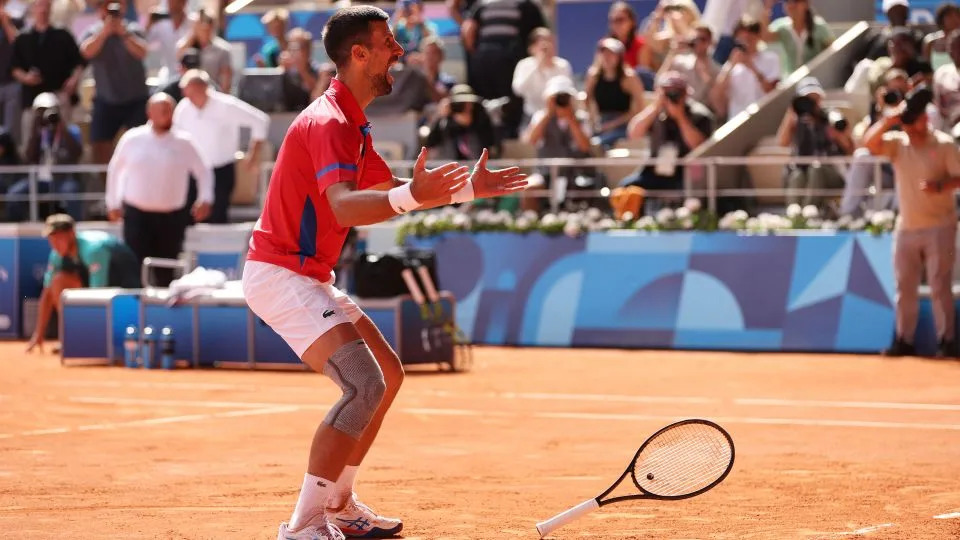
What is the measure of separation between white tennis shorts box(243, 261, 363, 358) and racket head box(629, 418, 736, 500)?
1.31 meters

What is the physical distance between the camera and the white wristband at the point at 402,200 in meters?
6.07

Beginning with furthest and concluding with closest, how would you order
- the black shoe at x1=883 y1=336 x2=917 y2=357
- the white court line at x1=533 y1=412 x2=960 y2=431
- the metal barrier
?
the metal barrier → the black shoe at x1=883 y1=336 x2=917 y2=357 → the white court line at x1=533 y1=412 x2=960 y2=431

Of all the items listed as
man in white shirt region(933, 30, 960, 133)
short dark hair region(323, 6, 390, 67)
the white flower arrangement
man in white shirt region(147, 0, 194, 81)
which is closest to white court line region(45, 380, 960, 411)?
the white flower arrangement

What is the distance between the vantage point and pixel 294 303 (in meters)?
6.55

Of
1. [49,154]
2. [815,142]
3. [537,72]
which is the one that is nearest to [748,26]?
[815,142]

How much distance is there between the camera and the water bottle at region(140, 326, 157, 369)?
51.8 ft

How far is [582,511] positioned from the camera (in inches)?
252

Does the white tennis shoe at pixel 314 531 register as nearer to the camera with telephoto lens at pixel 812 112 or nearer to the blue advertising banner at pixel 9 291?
the camera with telephoto lens at pixel 812 112

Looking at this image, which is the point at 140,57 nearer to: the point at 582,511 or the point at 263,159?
the point at 263,159

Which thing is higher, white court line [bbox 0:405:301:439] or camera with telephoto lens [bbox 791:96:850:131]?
camera with telephoto lens [bbox 791:96:850:131]

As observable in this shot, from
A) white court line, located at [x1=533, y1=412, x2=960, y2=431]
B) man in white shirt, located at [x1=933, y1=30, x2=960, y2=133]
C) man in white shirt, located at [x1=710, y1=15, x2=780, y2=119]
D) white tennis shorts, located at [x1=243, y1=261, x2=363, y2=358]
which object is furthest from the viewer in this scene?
man in white shirt, located at [x1=710, y1=15, x2=780, y2=119]

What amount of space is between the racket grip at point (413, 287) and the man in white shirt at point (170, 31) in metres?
7.46

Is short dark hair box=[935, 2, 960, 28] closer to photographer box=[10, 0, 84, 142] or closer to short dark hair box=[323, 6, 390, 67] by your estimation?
photographer box=[10, 0, 84, 142]

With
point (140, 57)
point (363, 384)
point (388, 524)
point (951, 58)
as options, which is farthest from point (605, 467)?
point (140, 57)
